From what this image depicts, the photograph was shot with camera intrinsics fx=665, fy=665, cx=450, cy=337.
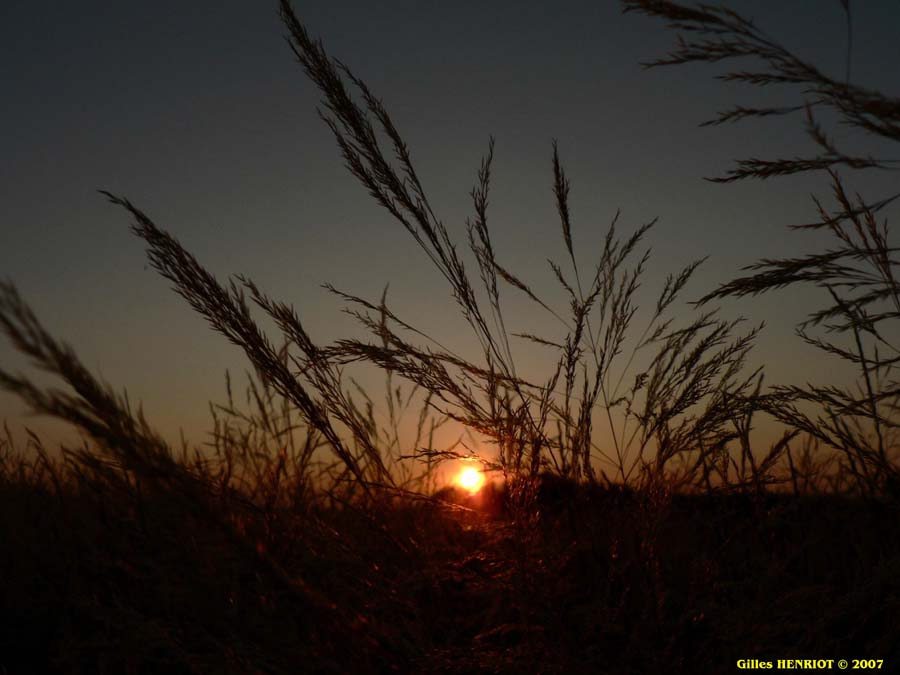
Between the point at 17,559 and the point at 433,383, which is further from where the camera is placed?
the point at 17,559

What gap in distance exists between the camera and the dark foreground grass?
4.31 ft

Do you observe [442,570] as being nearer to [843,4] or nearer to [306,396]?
[306,396]

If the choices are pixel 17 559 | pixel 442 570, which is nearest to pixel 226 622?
pixel 442 570

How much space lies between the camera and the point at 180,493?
801mm

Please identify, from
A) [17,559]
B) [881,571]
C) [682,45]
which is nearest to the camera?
[682,45]

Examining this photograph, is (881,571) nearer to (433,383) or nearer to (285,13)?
(433,383)

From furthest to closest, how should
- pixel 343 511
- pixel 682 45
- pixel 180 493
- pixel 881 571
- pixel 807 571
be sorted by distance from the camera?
pixel 343 511 < pixel 807 571 < pixel 881 571 < pixel 682 45 < pixel 180 493

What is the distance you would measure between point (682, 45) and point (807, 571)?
4.93 ft

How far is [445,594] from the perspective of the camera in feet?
6.15

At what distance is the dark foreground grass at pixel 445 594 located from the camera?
4.31ft

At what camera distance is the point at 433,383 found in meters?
1.61

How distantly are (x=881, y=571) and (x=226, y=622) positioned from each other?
4.52 ft

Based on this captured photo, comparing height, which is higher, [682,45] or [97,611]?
[682,45]

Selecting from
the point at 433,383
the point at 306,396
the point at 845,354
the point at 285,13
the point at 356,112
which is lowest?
the point at 306,396
